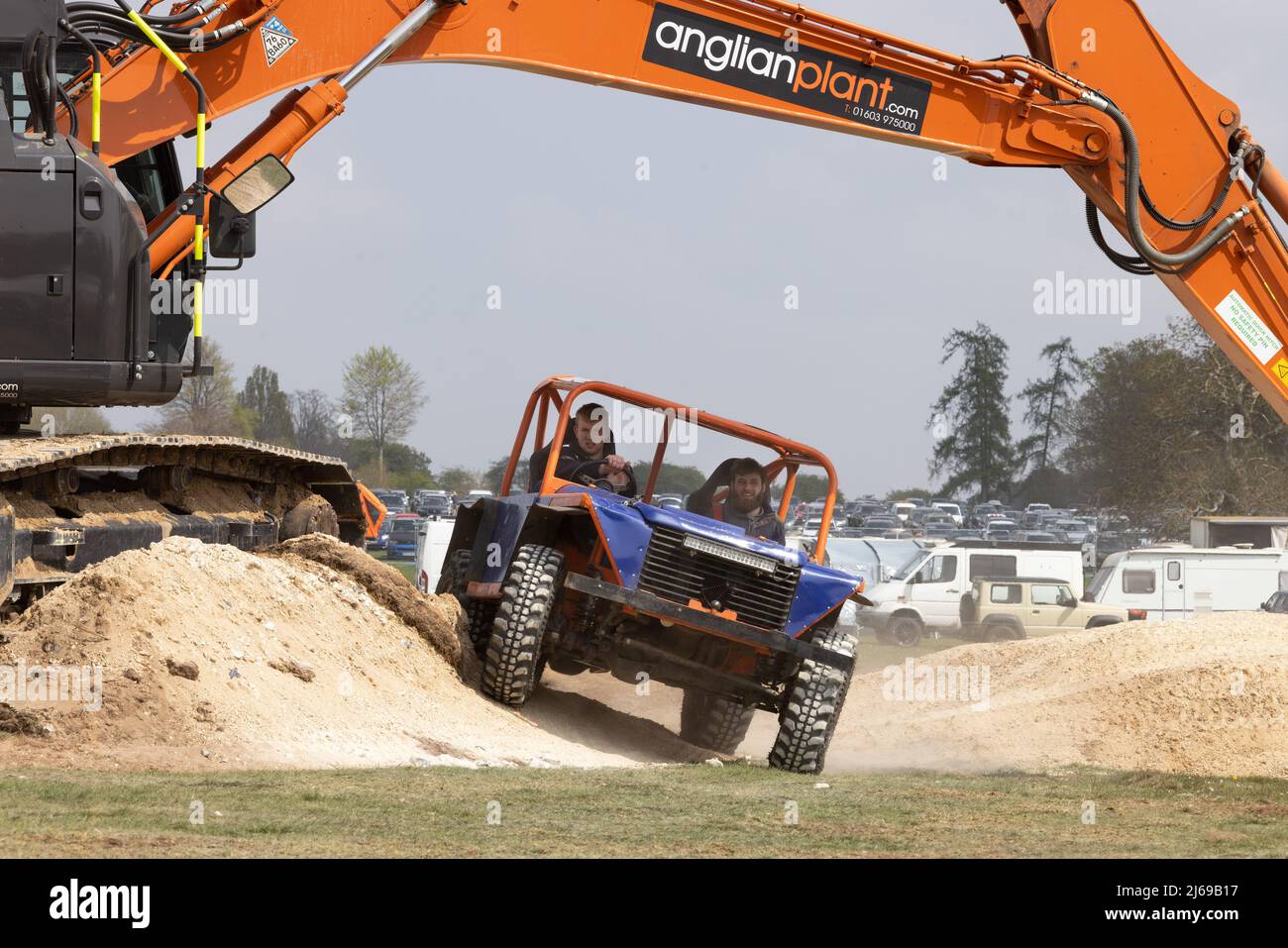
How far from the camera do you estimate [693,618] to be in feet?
35.3

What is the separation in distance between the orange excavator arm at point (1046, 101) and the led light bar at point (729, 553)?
10.1 feet

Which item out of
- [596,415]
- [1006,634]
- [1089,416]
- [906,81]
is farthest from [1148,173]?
[1089,416]

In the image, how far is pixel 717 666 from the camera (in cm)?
1160

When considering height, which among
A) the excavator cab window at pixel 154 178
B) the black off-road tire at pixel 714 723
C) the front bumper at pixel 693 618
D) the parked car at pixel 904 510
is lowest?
the parked car at pixel 904 510

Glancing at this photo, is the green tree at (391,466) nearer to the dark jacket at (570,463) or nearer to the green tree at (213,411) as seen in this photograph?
the green tree at (213,411)

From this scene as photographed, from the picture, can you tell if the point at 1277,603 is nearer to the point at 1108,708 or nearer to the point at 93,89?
the point at 1108,708

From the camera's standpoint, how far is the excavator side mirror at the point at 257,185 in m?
9.09

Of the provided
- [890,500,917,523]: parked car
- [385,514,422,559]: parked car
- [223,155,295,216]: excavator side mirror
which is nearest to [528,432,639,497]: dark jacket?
[223,155,295,216]: excavator side mirror

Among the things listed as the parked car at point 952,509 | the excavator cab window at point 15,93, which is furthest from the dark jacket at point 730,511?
the parked car at point 952,509

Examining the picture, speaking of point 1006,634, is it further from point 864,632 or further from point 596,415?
point 596,415

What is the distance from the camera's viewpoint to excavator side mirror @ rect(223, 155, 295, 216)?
9.09 metres

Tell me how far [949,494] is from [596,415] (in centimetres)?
6563

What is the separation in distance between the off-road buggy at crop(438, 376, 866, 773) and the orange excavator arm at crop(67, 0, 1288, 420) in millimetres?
2516
